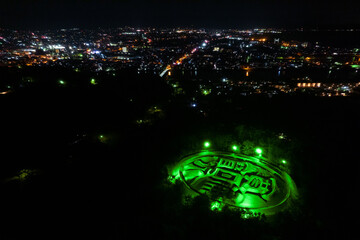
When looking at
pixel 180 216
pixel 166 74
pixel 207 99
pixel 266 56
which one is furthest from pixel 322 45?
pixel 180 216

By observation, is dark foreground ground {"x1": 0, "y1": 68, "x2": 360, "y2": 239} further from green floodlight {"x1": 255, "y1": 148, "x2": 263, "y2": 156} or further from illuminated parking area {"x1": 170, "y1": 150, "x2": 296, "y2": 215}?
illuminated parking area {"x1": 170, "y1": 150, "x2": 296, "y2": 215}

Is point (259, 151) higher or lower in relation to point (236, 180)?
higher

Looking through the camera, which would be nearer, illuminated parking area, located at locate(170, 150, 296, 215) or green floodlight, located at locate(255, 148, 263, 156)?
illuminated parking area, located at locate(170, 150, 296, 215)

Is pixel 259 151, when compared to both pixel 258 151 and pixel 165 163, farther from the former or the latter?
pixel 165 163

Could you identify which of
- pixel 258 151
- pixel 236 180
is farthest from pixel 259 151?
pixel 236 180

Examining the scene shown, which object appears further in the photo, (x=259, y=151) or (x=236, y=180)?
(x=259, y=151)

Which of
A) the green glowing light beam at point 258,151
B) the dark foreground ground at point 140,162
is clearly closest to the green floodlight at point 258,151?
the green glowing light beam at point 258,151

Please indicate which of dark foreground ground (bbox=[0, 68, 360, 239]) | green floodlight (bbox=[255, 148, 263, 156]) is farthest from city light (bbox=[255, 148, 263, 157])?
dark foreground ground (bbox=[0, 68, 360, 239])

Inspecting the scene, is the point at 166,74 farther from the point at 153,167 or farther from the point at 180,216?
the point at 180,216

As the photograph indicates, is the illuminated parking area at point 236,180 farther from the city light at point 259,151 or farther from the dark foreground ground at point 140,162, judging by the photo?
the dark foreground ground at point 140,162
